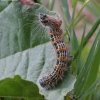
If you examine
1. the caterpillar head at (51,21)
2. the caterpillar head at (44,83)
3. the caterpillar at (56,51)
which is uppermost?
the caterpillar head at (51,21)

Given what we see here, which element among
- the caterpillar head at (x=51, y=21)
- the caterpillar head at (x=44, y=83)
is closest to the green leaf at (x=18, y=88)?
the caterpillar head at (x=44, y=83)

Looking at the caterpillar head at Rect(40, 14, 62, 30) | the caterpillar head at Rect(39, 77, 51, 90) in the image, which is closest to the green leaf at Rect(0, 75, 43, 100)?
the caterpillar head at Rect(39, 77, 51, 90)

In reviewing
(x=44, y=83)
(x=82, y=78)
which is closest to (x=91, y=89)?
(x=82, y=78)

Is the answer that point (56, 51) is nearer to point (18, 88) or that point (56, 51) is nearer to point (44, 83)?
point (44, 83)

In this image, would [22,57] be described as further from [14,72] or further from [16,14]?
[16,14]

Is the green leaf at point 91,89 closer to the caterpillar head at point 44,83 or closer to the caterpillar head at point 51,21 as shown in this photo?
the caterpillar head at point 44,83

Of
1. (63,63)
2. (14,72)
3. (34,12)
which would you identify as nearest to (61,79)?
(63,63)
